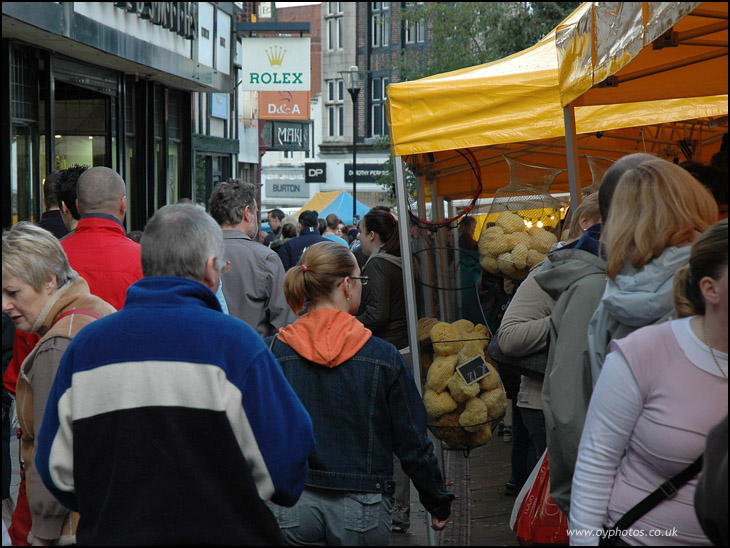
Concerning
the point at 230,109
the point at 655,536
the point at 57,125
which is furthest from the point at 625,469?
the point at 230,109

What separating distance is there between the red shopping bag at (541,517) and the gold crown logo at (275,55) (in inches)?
689

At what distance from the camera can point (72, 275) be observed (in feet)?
10.4

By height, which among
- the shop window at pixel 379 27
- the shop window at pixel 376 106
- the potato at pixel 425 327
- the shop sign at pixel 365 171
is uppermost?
the shop window at pixel 379 27

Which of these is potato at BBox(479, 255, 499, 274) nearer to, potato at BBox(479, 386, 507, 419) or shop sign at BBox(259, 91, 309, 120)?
potato at BBox(479, 386, 507, 419)

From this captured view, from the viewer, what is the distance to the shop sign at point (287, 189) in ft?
169

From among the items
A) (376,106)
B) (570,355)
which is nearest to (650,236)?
(570,355)

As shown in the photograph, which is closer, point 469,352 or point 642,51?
point 642,51

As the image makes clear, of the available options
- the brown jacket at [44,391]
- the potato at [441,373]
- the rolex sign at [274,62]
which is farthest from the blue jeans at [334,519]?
the rolex sign at [274,62]

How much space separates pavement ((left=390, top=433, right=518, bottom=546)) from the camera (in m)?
5.38

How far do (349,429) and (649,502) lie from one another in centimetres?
132

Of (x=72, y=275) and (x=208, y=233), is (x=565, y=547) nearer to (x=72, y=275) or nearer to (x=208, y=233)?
(x=208, y=233)

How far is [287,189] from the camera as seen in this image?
51.4 meters

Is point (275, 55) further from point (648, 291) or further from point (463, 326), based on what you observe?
point (648, 291)

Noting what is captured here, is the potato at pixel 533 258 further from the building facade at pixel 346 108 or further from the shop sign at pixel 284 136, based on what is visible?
the building facade at pixel 346 108
